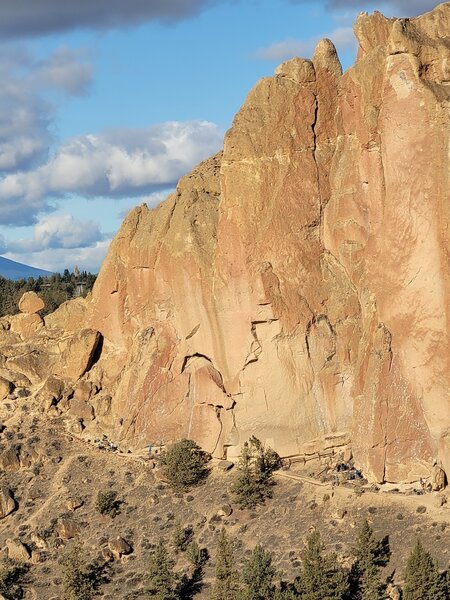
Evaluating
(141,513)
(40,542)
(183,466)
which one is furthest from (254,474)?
(40,542)

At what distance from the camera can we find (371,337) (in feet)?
178

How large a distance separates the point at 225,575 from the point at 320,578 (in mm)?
5046

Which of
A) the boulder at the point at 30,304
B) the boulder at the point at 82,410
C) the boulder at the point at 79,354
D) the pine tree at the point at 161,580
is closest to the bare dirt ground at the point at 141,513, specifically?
the boulder at the point at 82,410

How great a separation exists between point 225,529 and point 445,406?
Answer: 1233 centimetres

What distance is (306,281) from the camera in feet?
189

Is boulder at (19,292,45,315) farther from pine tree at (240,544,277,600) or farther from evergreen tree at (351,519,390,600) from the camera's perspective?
evergreen tree at (351,519,390,600)

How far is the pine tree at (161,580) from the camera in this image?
48062mm

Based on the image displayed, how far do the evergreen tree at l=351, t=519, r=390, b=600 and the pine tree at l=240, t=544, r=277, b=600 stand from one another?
11.8 feet

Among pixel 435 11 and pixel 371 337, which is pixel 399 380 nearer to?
pixel 371 337

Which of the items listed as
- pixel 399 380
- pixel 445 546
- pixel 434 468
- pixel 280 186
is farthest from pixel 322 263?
pixel 445 546

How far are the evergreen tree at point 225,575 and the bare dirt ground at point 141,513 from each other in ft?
4.84

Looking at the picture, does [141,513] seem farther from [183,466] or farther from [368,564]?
[368,564]

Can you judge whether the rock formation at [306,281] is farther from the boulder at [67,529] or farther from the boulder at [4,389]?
the boulder at [67,529]

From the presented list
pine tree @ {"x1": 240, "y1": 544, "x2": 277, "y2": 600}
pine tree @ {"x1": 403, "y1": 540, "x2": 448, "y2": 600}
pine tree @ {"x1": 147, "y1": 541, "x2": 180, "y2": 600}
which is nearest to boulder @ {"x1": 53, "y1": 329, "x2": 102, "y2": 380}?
pine tree @ {"x1": 147, "y1": 541, "x2": 180, "y2": 600}
